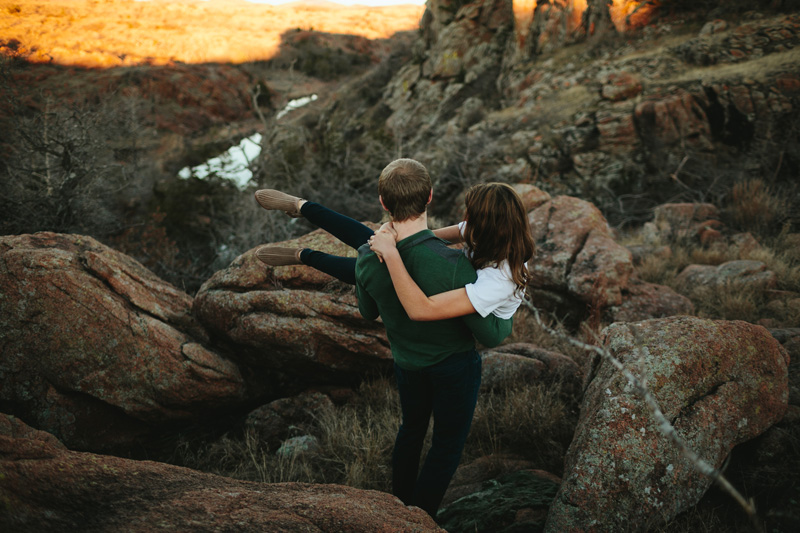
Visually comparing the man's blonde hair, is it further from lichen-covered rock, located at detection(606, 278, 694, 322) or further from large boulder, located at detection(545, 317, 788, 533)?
lichen-covered rock, located at detection(606, 278, 694, 322)

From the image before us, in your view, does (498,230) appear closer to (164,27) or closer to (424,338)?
(424,338)

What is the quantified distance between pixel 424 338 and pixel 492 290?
0.43m

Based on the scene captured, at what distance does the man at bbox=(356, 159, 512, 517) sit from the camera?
1822 millimetres

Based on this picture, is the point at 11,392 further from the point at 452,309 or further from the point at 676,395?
the point at 676,395

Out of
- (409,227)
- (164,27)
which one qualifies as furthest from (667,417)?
(164,27)

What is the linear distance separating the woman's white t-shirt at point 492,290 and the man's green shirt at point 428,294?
0.05m

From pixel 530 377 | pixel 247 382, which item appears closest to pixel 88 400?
pixel 247 382

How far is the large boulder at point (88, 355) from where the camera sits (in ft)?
9.52

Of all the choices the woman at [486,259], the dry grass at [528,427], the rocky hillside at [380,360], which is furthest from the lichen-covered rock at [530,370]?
the woman at [486,259]

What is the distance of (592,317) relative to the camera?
453cm

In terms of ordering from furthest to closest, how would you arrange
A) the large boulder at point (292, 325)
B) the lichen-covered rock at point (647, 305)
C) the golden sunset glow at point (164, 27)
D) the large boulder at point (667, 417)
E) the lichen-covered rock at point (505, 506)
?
1. the golden sunset glow at point (164, 27)
2. the lichen-covered rock at point (647, 305)
3. the large boulder at point (292, 325)
4. the lichen-covered rock at point (505, 506)
5. the large boulder at point (667, 417)

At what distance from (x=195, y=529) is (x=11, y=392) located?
249 cm

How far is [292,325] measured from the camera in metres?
3.45

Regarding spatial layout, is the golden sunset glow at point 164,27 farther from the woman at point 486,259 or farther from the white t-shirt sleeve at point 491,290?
the white t-shirt sleeve at point 491,290
